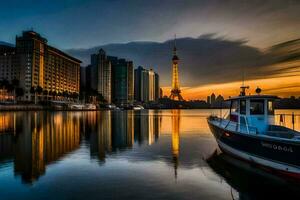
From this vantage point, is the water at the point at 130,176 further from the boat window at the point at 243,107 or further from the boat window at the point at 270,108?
the boat window at the point at 270,108

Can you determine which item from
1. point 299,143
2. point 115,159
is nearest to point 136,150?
point 115,159

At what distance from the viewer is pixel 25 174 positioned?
52.1ft

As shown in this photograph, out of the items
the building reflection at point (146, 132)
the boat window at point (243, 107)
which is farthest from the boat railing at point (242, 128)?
the building reflection at point (146, 132)

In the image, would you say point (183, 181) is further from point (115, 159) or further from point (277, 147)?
point (115, 159)

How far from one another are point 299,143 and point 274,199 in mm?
3341

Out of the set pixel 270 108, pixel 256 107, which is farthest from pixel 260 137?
pixel 270 108

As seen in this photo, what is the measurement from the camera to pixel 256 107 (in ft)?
68.6

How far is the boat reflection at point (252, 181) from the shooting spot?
1349 centimetres

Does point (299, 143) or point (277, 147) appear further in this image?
point (277, 147)

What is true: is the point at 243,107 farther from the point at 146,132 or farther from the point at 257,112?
the point at 146,132

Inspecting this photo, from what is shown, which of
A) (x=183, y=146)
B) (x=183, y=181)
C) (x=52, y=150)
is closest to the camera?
(x=183, y=181)

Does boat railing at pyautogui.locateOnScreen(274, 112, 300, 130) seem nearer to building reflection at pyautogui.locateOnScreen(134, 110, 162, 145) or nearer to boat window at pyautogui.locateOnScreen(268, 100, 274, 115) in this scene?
boat window at pyautogui.locateOnScreen(268, 100, 274, 115)

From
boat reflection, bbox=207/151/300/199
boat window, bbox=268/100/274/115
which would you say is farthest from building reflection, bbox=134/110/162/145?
boat window, bbox=268/100/274/115

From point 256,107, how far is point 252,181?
6.81 m
